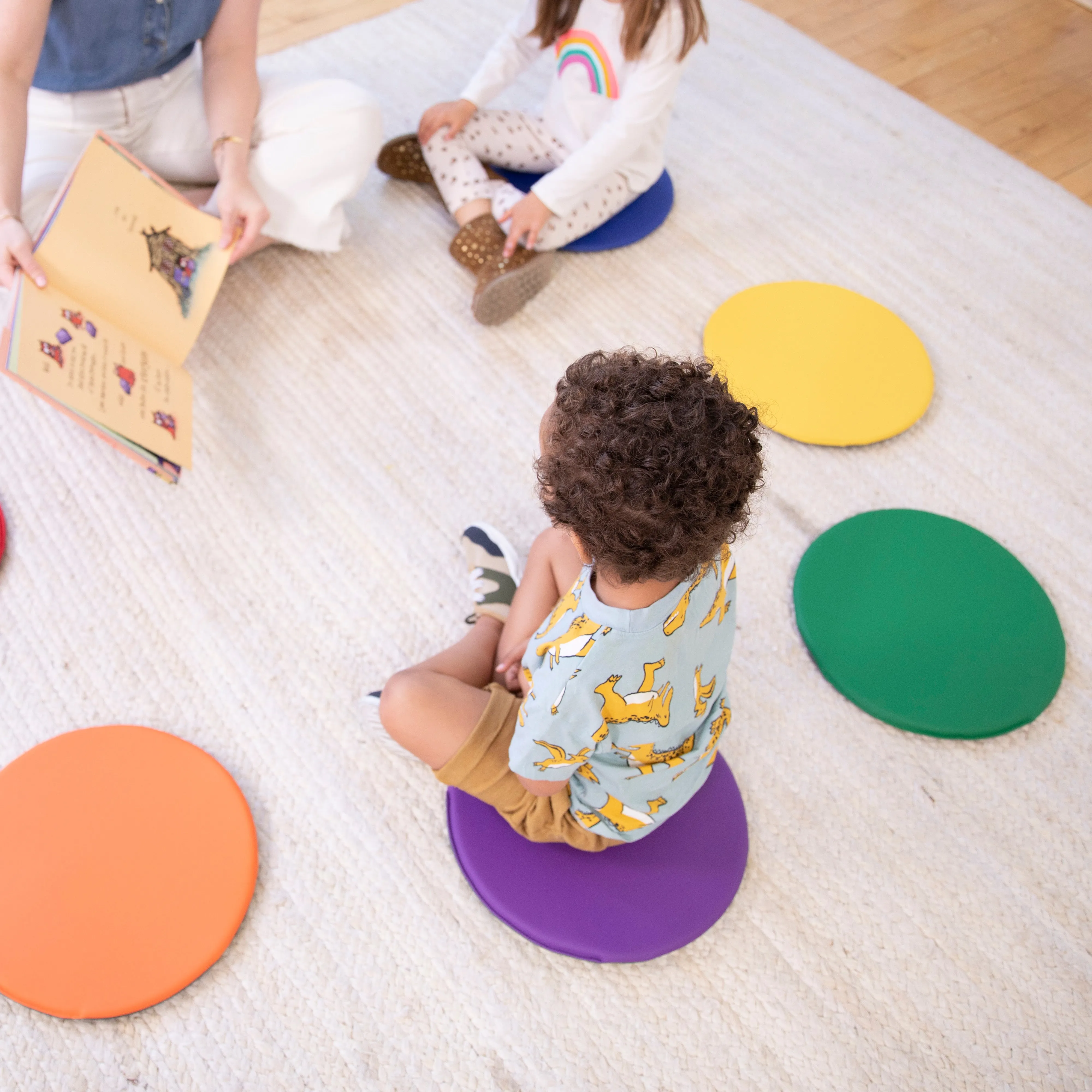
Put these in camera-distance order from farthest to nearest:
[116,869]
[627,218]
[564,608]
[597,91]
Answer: [627,218], [597,91], [116,869], [564,608]

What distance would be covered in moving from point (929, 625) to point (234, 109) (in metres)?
1.02

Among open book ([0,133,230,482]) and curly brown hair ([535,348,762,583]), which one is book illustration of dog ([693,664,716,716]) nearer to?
curly brown hair ([535,348,762,583])

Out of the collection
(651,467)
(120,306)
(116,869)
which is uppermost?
(651,467)

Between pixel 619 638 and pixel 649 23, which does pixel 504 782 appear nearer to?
pixel 619 638

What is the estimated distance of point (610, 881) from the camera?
803mm

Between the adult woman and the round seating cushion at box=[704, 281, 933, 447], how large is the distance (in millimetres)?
551

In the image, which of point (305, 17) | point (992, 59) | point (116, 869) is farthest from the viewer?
point (992, 59)

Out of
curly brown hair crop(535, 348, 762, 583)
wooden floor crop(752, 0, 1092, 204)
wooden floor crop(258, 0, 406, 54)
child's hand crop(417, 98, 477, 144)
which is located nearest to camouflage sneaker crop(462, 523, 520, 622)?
curly brown hair crop(535, 348, 762, 583)

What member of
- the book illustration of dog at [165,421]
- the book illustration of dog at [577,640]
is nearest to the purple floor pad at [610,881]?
the book illustration of dog at [577,640]

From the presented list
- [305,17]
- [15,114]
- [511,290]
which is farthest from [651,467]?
[305,17]

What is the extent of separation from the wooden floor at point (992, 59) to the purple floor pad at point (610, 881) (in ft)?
4.30

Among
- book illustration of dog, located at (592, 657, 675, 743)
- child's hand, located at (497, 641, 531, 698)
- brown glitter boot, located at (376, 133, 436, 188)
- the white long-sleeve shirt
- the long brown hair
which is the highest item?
the long brown hair

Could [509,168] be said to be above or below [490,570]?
above

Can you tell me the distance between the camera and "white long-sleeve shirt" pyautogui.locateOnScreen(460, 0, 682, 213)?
115 centimetres
